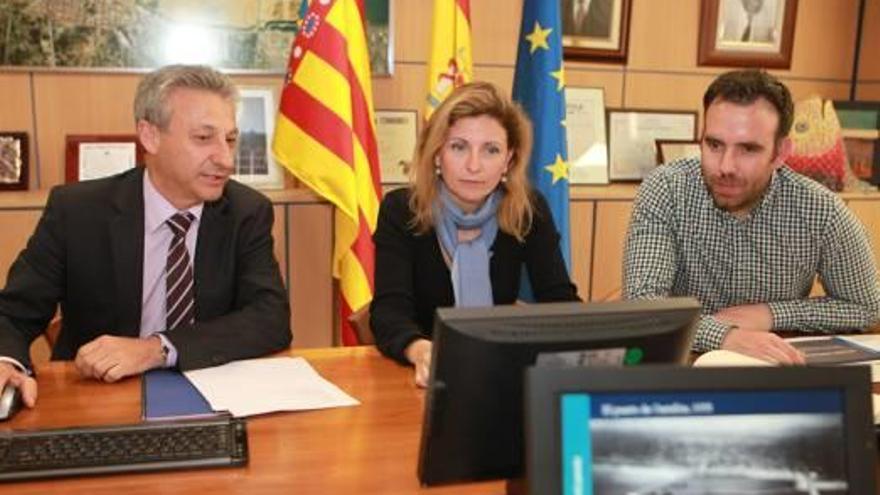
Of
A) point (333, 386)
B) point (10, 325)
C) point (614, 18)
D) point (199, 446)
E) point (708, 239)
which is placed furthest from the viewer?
point (614, 18)

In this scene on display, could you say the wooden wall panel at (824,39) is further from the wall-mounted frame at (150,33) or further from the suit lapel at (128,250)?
the suit lapel at (128,250)

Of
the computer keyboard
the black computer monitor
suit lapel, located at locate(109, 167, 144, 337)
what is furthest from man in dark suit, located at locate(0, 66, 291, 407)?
the black computer monitor

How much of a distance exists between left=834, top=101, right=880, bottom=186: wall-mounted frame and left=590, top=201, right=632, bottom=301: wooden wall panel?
1.26 meters

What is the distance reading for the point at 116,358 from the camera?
63.5 inches

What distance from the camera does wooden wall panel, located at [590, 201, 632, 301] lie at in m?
3.54

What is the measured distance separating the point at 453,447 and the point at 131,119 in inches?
102

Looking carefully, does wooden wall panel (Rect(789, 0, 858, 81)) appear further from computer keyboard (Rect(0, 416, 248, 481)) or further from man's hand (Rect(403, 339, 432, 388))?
computer keyboard (Rect(0, 416, 248, 481))

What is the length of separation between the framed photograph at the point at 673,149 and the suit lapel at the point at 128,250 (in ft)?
8.22

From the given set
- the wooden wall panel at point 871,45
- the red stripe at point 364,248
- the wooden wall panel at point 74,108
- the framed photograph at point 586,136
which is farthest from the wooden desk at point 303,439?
the wooden wall panel at point 871,45

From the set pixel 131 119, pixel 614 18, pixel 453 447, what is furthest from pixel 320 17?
pixel 453 447

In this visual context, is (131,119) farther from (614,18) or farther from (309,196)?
(614,18)

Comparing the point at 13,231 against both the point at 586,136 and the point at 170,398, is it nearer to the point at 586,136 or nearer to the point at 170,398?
the point at 170,398

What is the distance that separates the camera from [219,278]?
2008mm

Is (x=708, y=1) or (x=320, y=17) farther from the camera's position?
(x=708, y=1)
